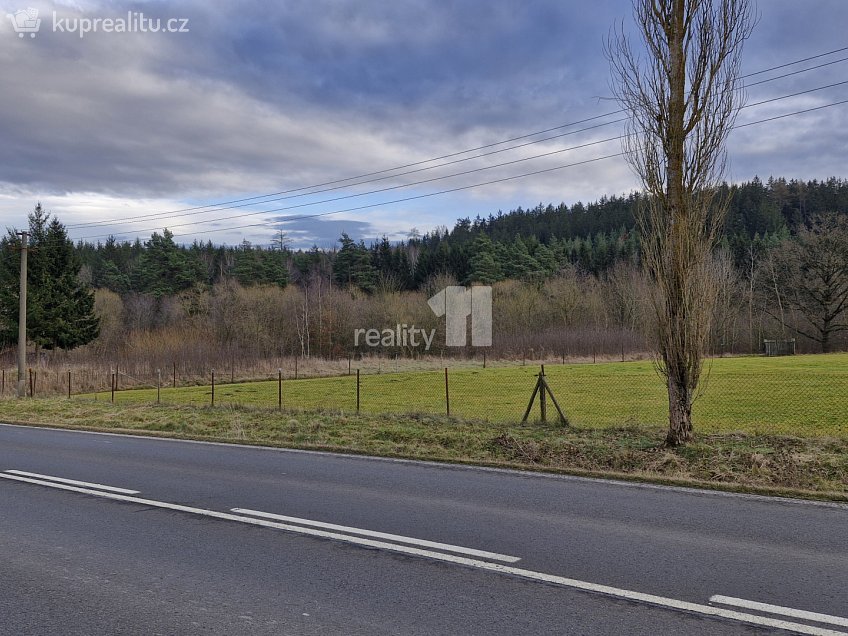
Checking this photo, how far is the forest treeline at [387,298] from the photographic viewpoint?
2185 inches

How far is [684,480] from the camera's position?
9023 millimetres

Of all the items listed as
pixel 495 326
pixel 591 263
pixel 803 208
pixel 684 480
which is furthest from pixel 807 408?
pixel 803 208

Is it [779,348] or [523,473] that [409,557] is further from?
[779,348]

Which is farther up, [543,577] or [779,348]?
[779,348]

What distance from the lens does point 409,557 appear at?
5.78 metres

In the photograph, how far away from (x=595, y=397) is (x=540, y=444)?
15.0m

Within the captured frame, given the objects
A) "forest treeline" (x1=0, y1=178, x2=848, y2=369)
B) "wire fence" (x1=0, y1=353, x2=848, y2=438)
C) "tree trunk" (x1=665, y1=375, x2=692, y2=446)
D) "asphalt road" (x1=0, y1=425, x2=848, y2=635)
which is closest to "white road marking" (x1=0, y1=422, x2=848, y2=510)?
"asphalt road" (x1=0, y1=425, x2=848, y2=635)

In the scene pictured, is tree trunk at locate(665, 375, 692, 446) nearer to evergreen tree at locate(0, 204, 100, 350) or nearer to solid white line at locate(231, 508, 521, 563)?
solid white line at locate(231, 508, 521, 563)

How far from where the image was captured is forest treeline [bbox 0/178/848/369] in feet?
182

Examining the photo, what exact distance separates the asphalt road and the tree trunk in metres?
3.00

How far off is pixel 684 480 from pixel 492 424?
6187 mm

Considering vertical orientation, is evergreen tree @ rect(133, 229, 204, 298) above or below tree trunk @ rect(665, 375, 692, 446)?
above

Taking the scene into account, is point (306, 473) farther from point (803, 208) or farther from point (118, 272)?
point (803, 208)

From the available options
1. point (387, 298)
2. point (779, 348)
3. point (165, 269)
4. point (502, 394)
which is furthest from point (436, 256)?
point (502, 394)
